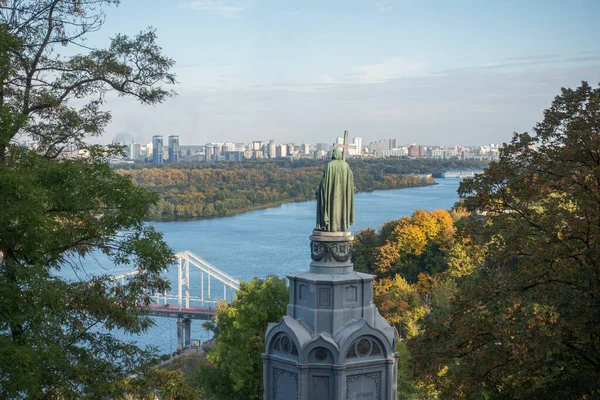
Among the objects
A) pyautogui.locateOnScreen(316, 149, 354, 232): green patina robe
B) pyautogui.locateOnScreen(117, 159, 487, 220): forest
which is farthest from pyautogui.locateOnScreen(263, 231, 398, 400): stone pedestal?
pyautogui.locateOnScreen(117, 159, 487, 220): forest

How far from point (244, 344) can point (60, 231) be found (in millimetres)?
12498

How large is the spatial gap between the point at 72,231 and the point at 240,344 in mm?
12466

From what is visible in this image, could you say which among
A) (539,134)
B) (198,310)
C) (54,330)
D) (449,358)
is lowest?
(198,310)

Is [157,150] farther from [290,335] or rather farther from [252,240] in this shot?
Result: [290,335]

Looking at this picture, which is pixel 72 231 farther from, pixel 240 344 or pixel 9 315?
pixel 240 344

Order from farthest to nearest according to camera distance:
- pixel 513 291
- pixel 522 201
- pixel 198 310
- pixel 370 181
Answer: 1. pixel 370 181
2. pixel 198 310
3. pixel 522 201
4. pixel 513 291

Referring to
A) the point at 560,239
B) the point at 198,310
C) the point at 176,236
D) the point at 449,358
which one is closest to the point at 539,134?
the point at 560,239

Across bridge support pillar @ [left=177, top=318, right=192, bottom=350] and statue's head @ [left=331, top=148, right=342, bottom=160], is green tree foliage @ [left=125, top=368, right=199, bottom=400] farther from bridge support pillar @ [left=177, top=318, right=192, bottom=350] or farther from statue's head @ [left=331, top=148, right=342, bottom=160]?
bridge support pillar @ [left=177, top=318, right=192, bottom=350]

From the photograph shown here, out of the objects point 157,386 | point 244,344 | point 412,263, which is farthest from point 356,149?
point 412,263

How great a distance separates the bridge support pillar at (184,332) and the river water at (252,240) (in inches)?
24.2

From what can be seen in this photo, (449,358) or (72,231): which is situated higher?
(72,231)

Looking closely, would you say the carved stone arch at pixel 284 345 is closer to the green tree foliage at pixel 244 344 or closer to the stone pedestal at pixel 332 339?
the stone pedestal at pixel 332 339

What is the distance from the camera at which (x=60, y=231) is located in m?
7.95

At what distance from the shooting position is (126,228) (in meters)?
8.51
